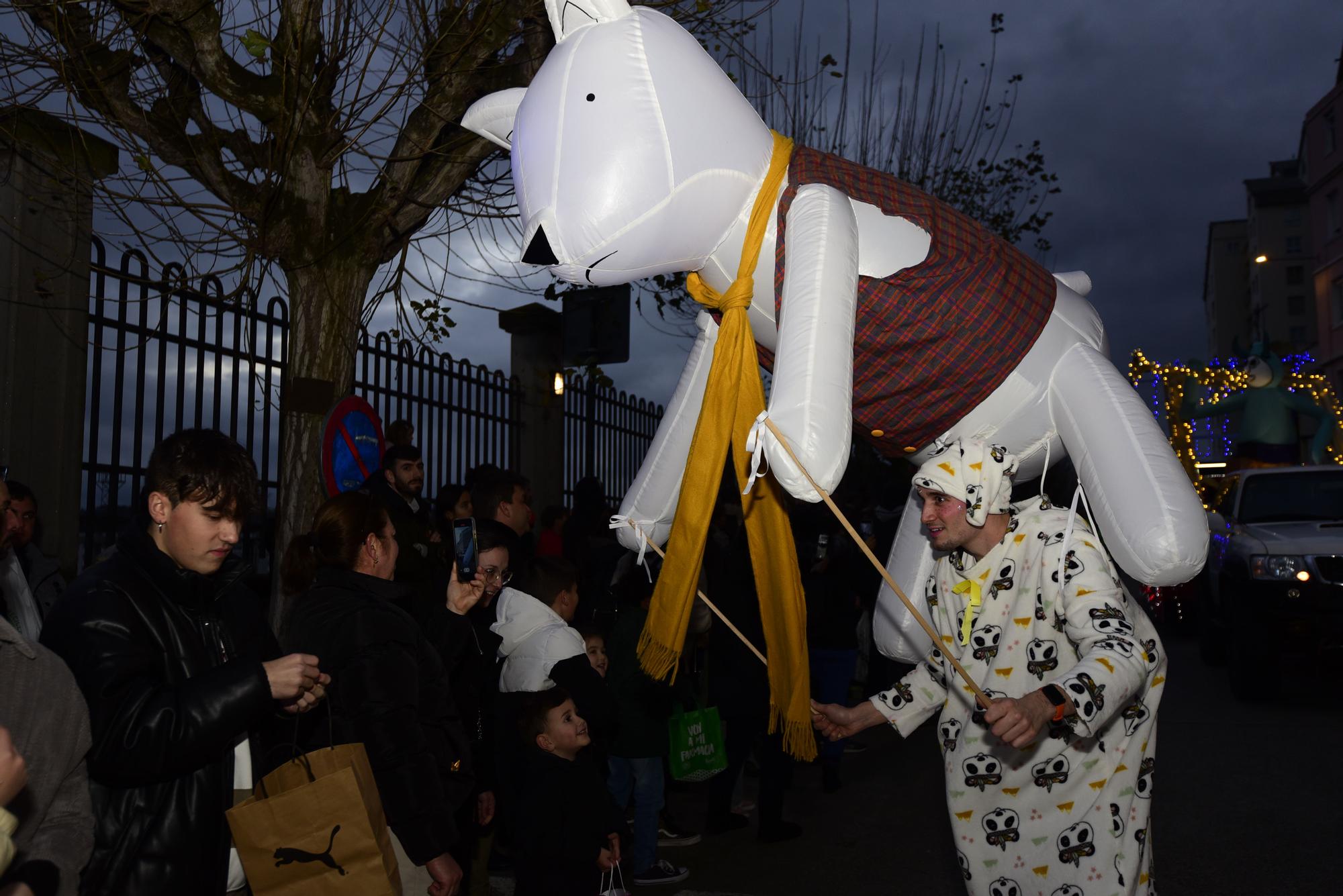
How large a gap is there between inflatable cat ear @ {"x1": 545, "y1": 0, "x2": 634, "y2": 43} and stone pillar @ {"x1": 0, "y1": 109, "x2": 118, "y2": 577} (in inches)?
143

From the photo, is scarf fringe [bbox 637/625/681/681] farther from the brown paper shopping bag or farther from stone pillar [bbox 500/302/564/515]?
stone pillar [bbox 500/302/564/515]

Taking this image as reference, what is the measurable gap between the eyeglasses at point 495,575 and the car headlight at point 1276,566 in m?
6.14

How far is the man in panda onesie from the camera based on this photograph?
2.77 meters

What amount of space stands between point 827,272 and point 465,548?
1.64 metres

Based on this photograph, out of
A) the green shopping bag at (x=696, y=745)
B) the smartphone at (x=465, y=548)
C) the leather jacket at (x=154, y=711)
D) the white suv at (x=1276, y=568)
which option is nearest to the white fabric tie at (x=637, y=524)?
the smartphone at (x=465, y=548)

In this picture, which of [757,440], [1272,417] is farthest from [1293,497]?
[757,440]

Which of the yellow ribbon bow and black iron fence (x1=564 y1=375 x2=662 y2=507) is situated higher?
black iron fence (x1=564 y1=375 x2=662 y2=507)

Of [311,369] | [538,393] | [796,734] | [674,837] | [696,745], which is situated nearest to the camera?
[796,734]

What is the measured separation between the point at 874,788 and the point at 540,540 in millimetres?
2763

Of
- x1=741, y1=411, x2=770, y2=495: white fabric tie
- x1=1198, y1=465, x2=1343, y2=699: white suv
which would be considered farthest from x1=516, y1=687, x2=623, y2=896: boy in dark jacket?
x1=1198, y1=465, x2=1343, y2=699: white suv

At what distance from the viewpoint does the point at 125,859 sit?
2352 mm

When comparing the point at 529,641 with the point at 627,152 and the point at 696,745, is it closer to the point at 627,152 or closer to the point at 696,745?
the point at 696,745

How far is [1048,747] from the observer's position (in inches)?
112

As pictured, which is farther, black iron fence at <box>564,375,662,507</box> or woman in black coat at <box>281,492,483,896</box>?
black iron fence at <box>564,375,662,507</box>
